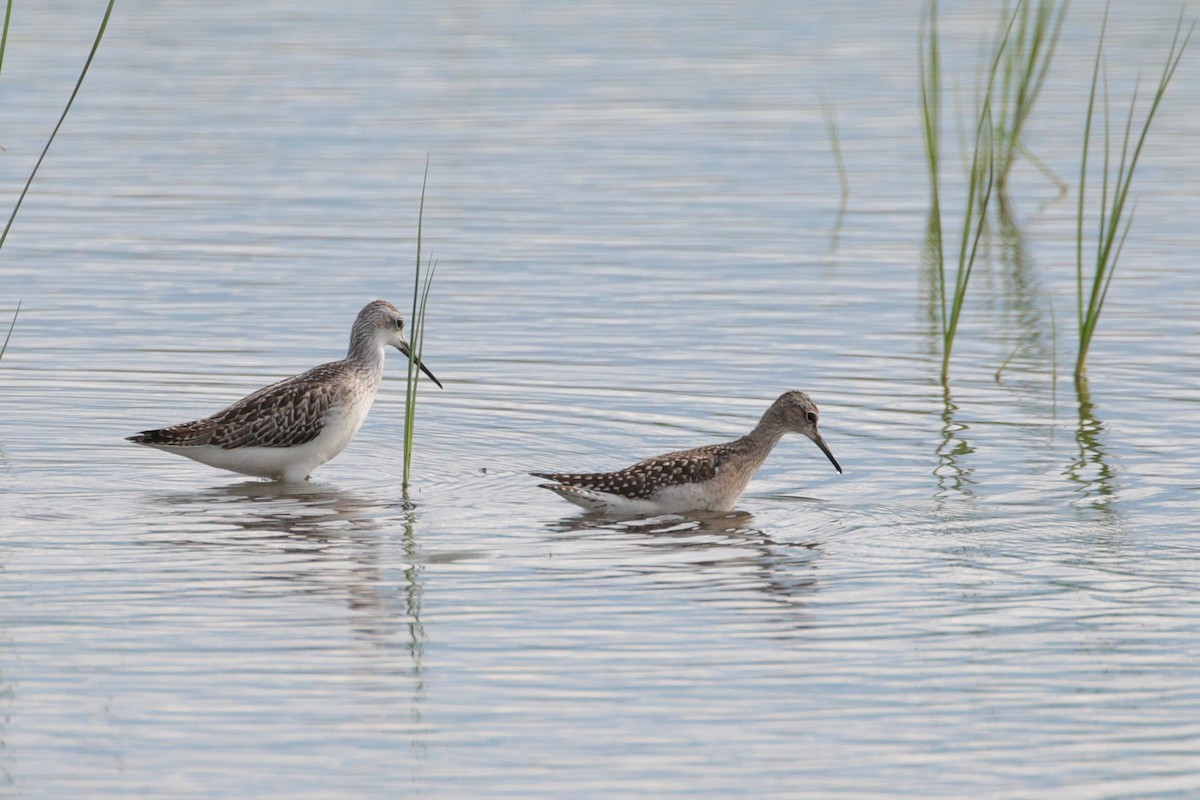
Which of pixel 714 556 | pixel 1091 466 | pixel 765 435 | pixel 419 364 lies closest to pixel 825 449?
pixel 765 435

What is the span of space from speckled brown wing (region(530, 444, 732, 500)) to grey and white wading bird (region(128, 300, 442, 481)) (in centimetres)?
140

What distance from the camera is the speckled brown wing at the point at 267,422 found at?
12711mm

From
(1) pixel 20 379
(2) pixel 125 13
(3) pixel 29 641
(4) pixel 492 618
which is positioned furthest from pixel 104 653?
(2) pixel 125 13

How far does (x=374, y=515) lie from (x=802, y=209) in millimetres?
11304

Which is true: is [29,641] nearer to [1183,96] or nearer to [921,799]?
[921,799]

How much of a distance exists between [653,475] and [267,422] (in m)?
2.48

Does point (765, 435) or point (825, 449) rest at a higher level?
point (765, 435)

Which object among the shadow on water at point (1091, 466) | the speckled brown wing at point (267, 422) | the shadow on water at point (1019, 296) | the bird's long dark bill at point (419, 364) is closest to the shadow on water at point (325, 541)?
the speckled brown wing at point (267, 422)

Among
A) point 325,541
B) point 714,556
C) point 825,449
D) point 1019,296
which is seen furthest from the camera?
point 1019,296

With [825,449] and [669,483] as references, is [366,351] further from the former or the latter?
[825,449]

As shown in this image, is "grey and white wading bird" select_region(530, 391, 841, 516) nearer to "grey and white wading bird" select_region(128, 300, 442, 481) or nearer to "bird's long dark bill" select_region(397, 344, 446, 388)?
"bird's long dark bill" select_region(397, 344, 446, 388)

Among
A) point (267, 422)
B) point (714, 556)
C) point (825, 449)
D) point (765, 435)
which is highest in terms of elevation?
point (267, 422)

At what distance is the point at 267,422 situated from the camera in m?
12.8

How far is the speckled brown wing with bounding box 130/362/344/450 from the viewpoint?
12711 millimetres
